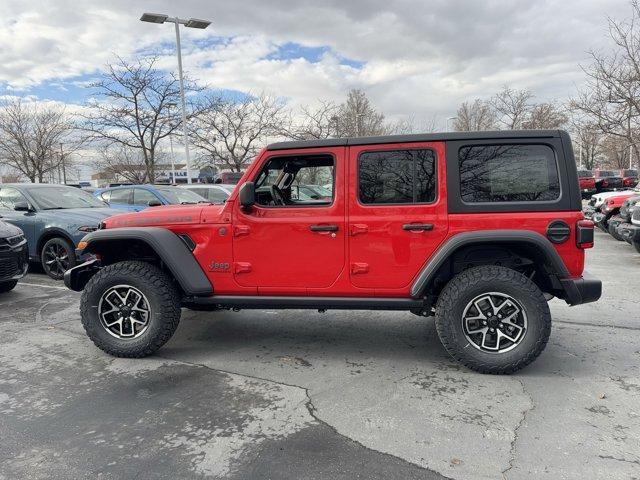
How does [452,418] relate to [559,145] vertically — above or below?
below

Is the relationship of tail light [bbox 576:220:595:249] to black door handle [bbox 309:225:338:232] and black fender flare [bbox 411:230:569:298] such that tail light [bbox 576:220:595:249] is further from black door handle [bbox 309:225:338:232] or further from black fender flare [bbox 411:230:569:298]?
black door handle [bbox 309:225:338:232]

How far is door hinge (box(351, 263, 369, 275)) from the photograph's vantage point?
12.2 feet

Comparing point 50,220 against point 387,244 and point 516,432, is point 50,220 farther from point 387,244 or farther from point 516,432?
point 516,432

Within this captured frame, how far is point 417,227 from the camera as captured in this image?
3580 mm

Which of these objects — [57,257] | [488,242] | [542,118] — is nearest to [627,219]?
[488,242]

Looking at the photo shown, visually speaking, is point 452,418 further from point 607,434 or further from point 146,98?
point 146,98

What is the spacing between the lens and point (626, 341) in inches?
167

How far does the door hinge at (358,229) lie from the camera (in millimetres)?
3660

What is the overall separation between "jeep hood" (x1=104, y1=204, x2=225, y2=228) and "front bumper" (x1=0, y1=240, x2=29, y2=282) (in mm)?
2853

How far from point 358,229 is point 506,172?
4.09ft

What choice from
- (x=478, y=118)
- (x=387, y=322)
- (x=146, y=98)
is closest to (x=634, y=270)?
(x=387, y=322)

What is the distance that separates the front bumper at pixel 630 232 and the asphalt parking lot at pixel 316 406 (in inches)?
172

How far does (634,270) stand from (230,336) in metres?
6.78

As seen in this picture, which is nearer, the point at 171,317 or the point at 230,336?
the point at 171,317
